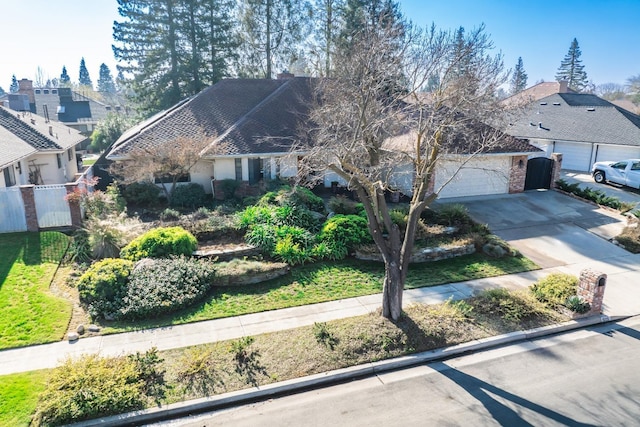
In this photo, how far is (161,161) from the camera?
1681 cm

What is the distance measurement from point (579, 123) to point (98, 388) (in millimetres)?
30127

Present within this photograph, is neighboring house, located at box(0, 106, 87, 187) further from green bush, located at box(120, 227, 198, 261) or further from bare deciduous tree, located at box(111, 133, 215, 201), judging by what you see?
green bush, located at box(120, 227, 198, 261)

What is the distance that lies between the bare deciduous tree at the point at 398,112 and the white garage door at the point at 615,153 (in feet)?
40.9

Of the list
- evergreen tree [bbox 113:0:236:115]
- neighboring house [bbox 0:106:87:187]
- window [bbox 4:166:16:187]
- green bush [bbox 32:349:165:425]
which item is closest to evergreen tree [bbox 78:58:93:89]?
evergreen tree [bbox 113:0:236:115]

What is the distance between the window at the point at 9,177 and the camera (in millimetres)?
16672

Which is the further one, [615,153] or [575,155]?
[575,155]

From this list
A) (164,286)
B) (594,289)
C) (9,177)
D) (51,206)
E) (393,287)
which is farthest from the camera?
(9,177)

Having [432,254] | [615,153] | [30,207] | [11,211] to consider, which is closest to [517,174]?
[615,153]

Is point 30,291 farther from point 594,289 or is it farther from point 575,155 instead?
point 575,155

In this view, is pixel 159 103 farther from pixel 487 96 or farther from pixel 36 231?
pixel 487 96

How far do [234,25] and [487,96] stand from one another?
24.5m

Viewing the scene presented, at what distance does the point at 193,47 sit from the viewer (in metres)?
32.6

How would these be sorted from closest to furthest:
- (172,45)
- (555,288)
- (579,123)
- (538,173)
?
(555,288) < (538,173) < (579,123) < (172,45)

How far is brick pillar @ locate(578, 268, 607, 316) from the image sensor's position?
10383mm
